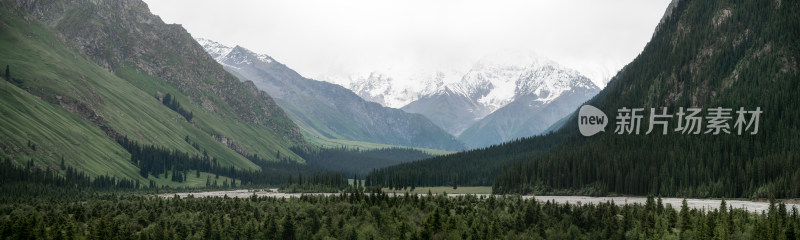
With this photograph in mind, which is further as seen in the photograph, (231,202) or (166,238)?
(231,202)

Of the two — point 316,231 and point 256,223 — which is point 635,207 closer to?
point 316,231

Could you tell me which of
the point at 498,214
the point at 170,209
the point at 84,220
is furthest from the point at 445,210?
the point at 84,220

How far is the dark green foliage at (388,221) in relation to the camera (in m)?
124

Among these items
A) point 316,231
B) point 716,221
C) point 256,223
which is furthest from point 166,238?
point 716,221

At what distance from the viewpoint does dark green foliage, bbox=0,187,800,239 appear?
407 feet

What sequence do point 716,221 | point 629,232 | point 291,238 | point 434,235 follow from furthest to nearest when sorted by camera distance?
point 291,238 < point 434,235 < point 629,232 < point 716,221

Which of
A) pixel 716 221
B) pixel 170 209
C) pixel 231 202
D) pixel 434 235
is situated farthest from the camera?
pixel 231 202

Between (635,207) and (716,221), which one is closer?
(716,221)

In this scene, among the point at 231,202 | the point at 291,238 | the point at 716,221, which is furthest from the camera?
the point at 231,202

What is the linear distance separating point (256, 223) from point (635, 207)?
7950 cm

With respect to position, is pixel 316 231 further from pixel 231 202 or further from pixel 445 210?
pixel 231 202

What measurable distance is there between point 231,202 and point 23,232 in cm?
6501

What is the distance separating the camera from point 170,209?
171 m

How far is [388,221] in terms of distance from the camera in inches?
5999
